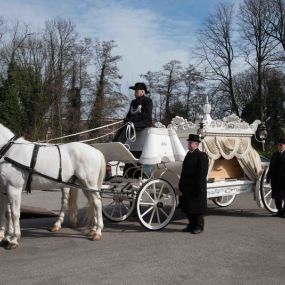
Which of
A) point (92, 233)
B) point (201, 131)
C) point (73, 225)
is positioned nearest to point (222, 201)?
point (201, 131)

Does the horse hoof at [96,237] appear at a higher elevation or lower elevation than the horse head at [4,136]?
lower

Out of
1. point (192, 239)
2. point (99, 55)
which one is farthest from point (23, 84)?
point (192, 239)

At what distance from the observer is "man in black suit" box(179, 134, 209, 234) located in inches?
311

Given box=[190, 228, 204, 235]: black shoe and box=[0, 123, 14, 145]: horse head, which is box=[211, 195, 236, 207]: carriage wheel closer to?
box=[190, 228, 204, 235]: black shoe

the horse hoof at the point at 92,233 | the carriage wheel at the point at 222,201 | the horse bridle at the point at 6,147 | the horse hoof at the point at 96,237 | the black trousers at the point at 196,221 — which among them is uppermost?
the horse bridle at the point at 6,147

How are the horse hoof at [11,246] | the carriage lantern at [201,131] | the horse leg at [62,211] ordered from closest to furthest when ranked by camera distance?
the horse hoof at [11,246] → the horse leg at [62,211] → the carriage lantern at [201,131]

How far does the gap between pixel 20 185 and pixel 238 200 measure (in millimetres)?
8042

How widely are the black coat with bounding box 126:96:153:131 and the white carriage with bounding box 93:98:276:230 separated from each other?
15 centimetres

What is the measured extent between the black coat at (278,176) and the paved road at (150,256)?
37.8 inches

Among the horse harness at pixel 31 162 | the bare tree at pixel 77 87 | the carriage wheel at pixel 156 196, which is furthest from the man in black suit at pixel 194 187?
the bare tree at pixel 77 87

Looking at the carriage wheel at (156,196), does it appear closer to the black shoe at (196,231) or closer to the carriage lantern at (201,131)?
the black shoe at (196,231)

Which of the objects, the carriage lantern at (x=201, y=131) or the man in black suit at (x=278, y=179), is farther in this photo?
the man in black suit at (x=278, y=179)

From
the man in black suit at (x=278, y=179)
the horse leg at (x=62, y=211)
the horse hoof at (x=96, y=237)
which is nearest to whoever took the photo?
the horse hoof at (x=96, y=237)

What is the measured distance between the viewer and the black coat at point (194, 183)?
789 cm
